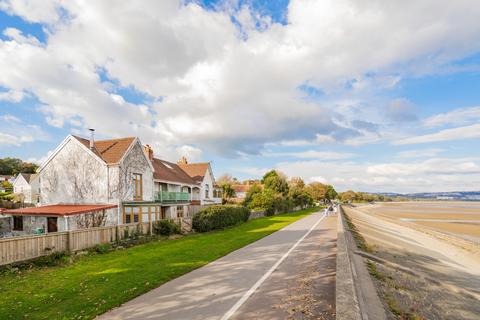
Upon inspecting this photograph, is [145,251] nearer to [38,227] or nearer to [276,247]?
[276,247]

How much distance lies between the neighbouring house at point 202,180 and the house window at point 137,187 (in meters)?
14.3

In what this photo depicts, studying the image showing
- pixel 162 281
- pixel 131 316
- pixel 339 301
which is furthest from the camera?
pixel 162 281

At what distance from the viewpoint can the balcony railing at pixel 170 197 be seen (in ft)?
94.8

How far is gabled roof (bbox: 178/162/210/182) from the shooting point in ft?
138

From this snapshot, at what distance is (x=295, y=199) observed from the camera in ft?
225

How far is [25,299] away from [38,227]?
15267mm

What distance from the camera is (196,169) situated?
43.7 metres

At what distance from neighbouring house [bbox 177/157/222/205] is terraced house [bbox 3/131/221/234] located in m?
13.6

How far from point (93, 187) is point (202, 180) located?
768 inches

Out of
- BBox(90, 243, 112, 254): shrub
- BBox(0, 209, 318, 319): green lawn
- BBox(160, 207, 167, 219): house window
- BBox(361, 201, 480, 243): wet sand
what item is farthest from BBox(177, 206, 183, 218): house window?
BBox(361, 201, 480, 243): wet sand

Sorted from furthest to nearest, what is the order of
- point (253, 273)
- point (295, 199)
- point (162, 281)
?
1. point (295, 199)
2. point (253, 273)
3. point (162, 281)

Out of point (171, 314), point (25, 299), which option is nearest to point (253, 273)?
point (171, 314)

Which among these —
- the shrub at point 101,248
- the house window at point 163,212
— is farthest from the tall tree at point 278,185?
the shrub at point 101,248

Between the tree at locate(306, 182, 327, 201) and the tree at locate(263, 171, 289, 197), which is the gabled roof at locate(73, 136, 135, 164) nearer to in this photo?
the tree at locate(263, 171, 289, 197)
